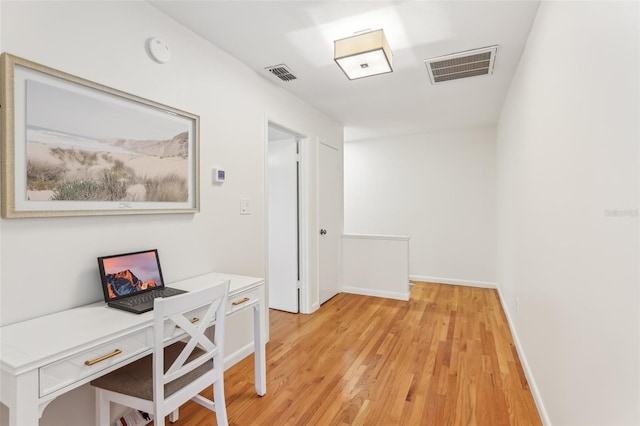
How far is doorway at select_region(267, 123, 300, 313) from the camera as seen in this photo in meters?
3.64

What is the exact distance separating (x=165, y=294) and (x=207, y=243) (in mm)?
592

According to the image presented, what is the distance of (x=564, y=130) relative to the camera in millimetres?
1478

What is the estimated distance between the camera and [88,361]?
1.19m

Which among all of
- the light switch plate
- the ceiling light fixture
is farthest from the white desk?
the ceiling light fixture

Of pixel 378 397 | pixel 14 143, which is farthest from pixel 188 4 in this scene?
pixel 378 397

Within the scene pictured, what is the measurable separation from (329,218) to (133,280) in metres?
2.71

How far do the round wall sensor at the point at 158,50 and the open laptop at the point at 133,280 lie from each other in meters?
1.16

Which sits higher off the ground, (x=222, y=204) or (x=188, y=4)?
(x=188, y=4)

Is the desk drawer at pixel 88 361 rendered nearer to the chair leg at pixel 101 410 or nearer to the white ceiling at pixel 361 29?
the chair leg at pixel 101 410

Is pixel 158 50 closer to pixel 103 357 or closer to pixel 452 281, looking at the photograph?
pixel 103 357

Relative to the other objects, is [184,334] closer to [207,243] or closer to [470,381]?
[207,243]

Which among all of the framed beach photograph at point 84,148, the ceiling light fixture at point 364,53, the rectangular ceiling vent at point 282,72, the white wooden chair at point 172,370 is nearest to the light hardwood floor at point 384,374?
the white wooden chair at point 172,370

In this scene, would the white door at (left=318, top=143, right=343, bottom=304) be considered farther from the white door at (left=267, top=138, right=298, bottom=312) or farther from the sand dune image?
the sand dune image

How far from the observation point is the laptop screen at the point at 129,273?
160 cm
